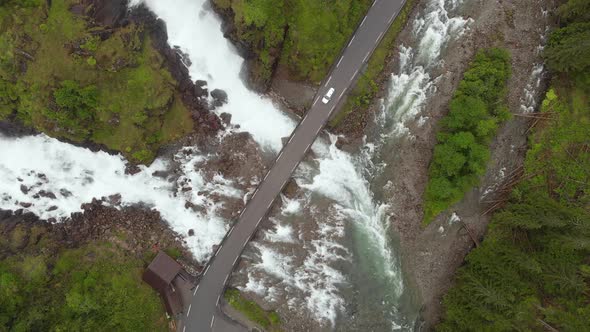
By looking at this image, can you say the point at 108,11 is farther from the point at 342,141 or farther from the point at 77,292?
the point at 77,292

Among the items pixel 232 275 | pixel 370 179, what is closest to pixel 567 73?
pixel 370 179

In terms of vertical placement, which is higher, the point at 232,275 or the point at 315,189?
the point at 315,189

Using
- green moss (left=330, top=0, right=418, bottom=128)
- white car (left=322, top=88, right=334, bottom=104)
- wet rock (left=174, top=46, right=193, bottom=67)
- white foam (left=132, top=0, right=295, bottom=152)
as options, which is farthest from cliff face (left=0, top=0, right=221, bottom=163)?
green moss (left=330, top=0, right=418, bottom=128)

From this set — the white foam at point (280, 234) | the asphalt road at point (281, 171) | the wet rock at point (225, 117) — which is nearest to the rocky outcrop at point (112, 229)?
the asphalt road at point (281, 171)

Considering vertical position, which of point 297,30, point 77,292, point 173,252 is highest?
point 297,30

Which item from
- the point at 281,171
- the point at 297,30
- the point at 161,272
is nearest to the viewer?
the point at 297,30

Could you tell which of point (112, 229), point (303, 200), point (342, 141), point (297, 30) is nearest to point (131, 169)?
point (112, 229)

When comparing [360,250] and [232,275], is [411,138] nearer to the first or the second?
[360,250]
